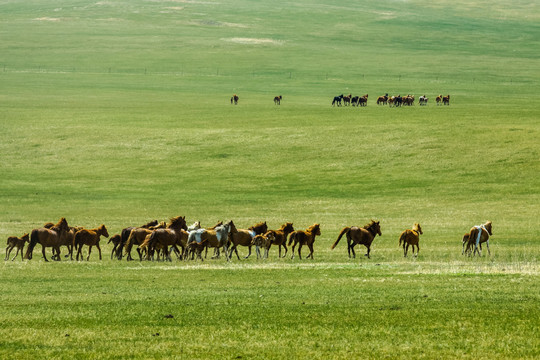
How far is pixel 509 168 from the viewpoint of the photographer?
173 ft

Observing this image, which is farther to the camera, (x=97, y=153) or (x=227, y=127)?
(x=227, y=127)

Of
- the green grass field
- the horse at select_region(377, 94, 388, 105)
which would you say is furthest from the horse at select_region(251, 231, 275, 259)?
the horse at select_region(377, 94, 388, 105)

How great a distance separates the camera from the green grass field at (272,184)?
14145mm

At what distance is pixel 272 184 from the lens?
51875mm

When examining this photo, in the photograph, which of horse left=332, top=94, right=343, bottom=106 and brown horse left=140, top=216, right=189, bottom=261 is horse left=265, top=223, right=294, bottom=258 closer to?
brown horse left=140, top=216, right=189, bottom=261

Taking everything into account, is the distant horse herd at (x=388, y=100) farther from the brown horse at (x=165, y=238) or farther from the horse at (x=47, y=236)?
the horse at (x=47, y=236)

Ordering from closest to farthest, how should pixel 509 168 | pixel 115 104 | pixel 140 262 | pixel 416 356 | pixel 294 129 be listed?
pixel 416 356 < pixel 140 262 < pixel 509 168 < pixel 294 129 < pixel 115 104

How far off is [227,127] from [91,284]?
170ft

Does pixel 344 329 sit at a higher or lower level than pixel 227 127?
lower

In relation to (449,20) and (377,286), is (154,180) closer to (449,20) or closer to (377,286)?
(377,286)

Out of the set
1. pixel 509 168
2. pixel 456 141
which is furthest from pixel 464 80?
pixel 509 168

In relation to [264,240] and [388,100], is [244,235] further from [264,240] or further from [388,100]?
[388,100]

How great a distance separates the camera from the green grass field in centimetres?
1415

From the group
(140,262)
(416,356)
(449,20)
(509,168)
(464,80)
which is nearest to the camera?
(416,356)
